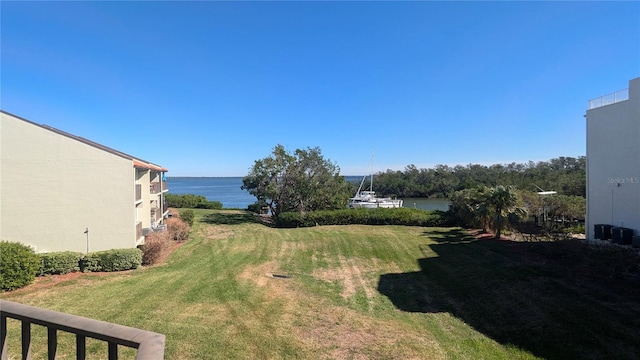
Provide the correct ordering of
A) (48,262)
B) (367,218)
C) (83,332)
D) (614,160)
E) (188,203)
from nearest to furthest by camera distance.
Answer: (83,332)
(48,262)
(614,160)
(367,218)
(188,203)

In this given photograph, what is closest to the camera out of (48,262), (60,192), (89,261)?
(48,262)

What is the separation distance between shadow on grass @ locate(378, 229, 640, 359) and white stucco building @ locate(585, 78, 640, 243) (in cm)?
217

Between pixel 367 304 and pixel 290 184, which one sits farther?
pixel 290 184

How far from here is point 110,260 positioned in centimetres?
1209

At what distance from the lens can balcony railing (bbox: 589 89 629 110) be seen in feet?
Answer: 43.4

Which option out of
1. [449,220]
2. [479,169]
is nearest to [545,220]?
[449,220]

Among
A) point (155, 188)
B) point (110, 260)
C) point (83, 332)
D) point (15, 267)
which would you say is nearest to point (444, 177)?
point (155, 188)

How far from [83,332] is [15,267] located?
11197 mm

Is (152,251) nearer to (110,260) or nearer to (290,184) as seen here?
(110,260)

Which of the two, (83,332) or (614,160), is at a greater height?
(614,160)

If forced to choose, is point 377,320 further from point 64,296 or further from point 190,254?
point 190,254

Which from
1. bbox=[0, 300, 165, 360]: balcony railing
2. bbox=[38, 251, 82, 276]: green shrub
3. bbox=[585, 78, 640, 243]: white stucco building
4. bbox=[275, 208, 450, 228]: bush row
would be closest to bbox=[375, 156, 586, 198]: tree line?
bbox=[275, 208, 450, 228]: bush row

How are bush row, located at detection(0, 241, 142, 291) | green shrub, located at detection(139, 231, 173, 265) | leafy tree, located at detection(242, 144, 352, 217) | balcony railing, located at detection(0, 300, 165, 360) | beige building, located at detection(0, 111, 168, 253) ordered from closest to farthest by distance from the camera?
balcony railing, located at detection(0, 300, 165, 360)
bush row, located at detection(0, 241, 142, 291)
beige building, located at detection(0, 111, 168, 253)
green shrub, located at detection(139, 231, 173, 265)
leafy tree, located at detection(242, 144, 352, 217)

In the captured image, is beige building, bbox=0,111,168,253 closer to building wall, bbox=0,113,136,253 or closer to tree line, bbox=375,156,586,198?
building wall, bbox=0,113,136,253
